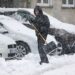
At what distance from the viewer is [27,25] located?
1480 centimetres

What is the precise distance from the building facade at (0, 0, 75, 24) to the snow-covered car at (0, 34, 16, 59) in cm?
1309

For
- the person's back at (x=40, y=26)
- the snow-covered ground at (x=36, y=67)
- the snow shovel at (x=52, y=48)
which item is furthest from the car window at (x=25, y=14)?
the person's back at (x=40, y=26)

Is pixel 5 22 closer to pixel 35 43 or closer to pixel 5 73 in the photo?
pixel 35 43

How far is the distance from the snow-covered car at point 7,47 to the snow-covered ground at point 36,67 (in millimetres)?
505

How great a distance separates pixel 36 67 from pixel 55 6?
53.1 ft

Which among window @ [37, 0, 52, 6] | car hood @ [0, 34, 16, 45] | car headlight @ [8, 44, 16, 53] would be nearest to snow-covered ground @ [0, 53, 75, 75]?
car headlight @ [8, 44, 16, 53]

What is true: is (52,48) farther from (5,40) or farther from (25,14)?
(25,14)

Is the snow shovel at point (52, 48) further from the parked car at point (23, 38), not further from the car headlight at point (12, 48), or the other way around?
the car headlight at point (12, 48)

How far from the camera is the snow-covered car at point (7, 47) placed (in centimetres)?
1252

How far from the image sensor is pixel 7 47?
12.6 meters

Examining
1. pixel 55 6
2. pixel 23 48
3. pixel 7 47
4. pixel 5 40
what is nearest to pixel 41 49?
pixel 7 47

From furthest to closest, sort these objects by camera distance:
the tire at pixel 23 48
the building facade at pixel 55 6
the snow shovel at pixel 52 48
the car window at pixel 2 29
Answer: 1. the building facade at pixel 55 6
2. the car window at pixel 2 29
3. the tire at pixel 23 48
4. the snow shovel at pixel 52 48

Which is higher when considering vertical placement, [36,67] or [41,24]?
[41,24]

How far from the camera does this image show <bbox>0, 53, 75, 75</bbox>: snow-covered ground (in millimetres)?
10562
